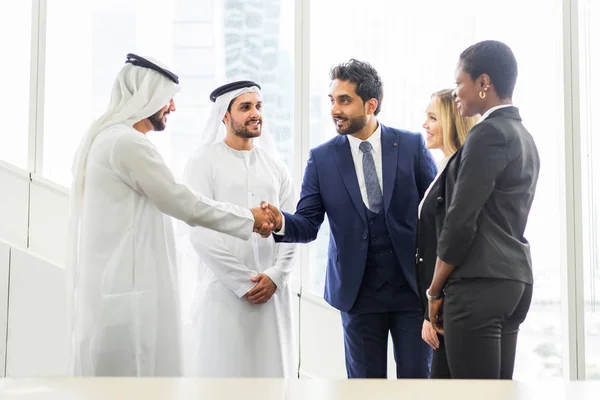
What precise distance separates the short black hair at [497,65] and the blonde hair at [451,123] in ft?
1.47

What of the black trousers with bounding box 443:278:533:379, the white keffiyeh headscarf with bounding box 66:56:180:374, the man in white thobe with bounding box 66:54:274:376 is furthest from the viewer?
the white keffiyeh headscarf with bounding box 66:56:180:374

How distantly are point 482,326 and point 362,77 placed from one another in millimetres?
1515

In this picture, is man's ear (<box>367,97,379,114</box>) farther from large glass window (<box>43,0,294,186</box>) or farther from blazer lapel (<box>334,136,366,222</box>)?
large glass window (<box>43,0,294,186</box>)

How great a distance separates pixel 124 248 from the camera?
301 centimetres

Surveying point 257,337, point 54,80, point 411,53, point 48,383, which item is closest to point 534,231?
point 411,53

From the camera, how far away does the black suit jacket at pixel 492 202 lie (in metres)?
2.57

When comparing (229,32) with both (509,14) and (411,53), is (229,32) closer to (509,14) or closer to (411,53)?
(411,53)

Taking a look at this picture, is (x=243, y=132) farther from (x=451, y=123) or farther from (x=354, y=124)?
(x=451, y=123)

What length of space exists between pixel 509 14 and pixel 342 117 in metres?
1.95

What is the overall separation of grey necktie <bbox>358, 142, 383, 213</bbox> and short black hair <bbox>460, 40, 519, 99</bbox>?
2.83 ft

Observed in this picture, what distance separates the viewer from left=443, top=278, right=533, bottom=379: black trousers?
2.54 m

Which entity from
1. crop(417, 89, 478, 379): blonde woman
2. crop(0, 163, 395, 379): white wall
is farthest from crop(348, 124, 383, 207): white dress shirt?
crop(0, 163, 395, 379): white wall

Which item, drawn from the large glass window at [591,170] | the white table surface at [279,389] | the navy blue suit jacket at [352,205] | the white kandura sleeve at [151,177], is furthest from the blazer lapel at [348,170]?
the white table surface at [279,389]

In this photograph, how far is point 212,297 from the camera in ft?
Answer: 12.1
